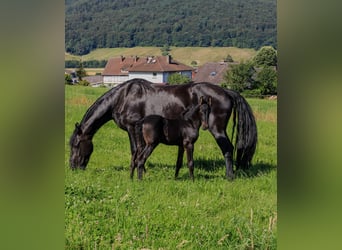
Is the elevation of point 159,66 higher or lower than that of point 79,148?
higher

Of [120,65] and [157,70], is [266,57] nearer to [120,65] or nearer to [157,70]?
[157,70]

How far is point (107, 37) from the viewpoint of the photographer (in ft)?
11.3

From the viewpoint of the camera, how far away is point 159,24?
3.45m

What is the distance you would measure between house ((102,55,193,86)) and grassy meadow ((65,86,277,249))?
211 millimetres

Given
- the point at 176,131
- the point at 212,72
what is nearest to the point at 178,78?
the point at 212,72

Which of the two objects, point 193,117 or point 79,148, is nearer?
point 193,117

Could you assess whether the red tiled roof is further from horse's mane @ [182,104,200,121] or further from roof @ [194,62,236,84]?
horse's mane @ [182,104,200,121]

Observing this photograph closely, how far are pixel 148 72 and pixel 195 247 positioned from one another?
4.84 ft

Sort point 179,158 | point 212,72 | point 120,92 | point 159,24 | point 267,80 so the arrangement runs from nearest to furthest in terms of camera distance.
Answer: point 267,80 < point 159,24 < point 212,72 < point 179,158 < point 120,92

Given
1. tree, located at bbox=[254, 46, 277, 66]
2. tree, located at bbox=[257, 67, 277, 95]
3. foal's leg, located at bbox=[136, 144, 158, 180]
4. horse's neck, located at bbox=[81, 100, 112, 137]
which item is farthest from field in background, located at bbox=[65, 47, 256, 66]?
foal's leg, located at bbox=[136, 144, 158, 180]

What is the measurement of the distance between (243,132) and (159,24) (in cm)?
110

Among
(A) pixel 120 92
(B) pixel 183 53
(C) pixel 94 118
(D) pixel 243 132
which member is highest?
(B) pixel 183 53

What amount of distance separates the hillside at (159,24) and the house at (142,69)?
13cm
